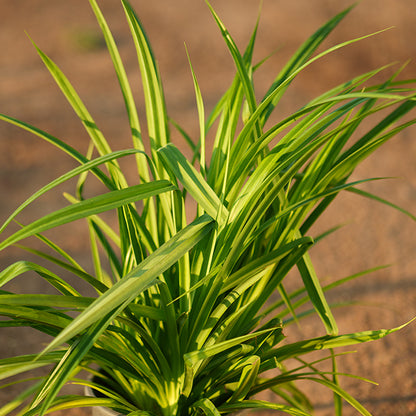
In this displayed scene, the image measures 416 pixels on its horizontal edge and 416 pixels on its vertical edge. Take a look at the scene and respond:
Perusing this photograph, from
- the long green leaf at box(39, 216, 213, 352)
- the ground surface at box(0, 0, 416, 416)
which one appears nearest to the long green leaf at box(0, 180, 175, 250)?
the long green leaf at box(39, 216, 213, 352)

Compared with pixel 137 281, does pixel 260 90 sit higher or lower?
higher

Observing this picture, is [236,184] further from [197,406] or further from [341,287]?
[341,287]

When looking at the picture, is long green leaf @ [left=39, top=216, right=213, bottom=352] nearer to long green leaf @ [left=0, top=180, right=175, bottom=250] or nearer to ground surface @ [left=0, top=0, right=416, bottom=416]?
long green leaf @ [left=0, top=180, right=175, bottom=250]

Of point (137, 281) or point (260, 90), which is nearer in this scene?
point (137, 281)

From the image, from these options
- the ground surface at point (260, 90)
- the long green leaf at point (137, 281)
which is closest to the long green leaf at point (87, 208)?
the long green leaf at point (137, 281)

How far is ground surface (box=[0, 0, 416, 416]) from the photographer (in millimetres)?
1521

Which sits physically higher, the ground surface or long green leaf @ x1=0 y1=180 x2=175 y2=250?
the ground surface

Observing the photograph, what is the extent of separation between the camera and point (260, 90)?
10.1 feet

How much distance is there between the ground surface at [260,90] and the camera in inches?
59.9

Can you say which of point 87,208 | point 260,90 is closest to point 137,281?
point 87,208

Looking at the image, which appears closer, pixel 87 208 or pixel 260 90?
pixel 87 208

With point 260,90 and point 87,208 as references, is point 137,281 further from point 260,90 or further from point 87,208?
point 260,90

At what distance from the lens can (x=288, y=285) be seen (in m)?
1.77

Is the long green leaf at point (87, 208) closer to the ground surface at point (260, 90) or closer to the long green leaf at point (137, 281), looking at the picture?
the long green leaf at point (137, 281)
